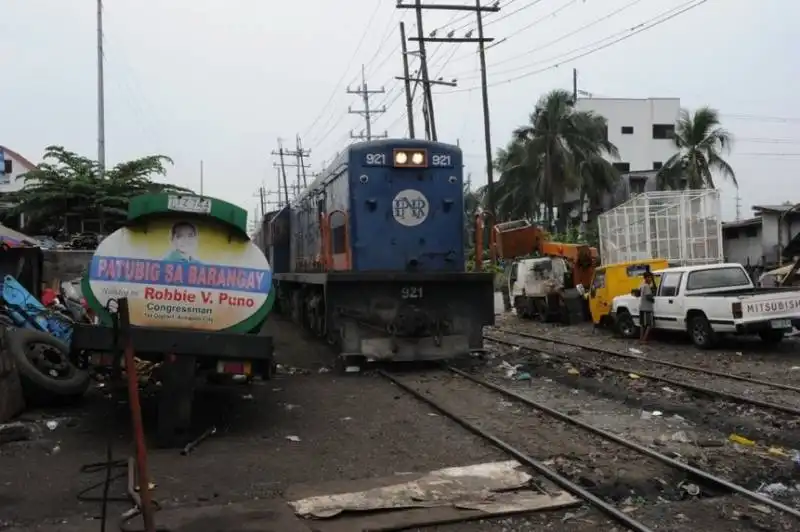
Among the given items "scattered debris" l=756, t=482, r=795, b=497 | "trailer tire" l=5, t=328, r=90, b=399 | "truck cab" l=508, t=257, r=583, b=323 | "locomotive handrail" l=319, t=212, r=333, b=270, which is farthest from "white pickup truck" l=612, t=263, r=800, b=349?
"trailer tire" l=5, t=328, r=90, b=399

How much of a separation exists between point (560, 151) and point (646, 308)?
2945 centimetres

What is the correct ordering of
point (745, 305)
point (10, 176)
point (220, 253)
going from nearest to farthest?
point (220, 253)
point (745, 305)
point (10, 176)

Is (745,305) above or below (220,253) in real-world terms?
below

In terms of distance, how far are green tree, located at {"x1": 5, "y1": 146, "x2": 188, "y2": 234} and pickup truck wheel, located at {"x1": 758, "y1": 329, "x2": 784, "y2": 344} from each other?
16.7 metres

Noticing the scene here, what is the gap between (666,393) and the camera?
10.5 metres

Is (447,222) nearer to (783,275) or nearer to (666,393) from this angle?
(666,393)

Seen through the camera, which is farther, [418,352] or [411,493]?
[418,352]

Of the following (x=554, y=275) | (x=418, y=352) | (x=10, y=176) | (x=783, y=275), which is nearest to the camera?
(x=418, y=352)

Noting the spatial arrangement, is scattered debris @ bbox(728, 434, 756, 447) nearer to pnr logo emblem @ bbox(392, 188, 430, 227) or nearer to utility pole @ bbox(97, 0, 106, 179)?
pnr logo emblem @ bbox(392, 188, 430, 227)

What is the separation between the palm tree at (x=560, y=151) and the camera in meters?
45.2

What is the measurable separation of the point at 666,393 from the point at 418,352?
152 inches

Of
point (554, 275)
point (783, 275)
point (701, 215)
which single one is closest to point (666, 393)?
point (783, 275)

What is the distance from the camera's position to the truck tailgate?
1426cm

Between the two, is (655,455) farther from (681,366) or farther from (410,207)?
(410,207)
